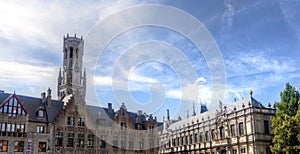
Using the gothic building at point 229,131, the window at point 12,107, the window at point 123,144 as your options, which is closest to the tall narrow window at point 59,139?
the window at point 12,107

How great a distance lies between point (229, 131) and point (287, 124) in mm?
14460

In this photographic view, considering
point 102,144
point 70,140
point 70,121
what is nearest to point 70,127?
point 70,121

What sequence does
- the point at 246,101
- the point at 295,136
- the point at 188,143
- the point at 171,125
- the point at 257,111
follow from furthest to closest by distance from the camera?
the point at 171,125 → the point at 188,143 → the point at 246,101 → the point at 257,111 → the point at 295,136

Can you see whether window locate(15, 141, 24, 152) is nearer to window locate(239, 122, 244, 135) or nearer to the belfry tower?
window locate(239, 122, 244, 135)

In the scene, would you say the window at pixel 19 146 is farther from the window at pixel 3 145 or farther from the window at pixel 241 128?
the window at pixel 241 128

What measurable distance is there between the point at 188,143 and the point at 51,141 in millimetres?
26020

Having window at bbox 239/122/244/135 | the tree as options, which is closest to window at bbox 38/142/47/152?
window at bbox 239/122/244/135

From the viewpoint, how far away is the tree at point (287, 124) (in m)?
38.1

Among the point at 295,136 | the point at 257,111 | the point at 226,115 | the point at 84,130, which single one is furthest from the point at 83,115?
the point at 295,136

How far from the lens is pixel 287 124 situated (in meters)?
38.5

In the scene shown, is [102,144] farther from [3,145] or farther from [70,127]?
[3,145]

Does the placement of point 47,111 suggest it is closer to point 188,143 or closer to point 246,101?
point 188,143

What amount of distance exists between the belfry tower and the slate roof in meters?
46.1

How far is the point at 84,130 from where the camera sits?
58281mm
